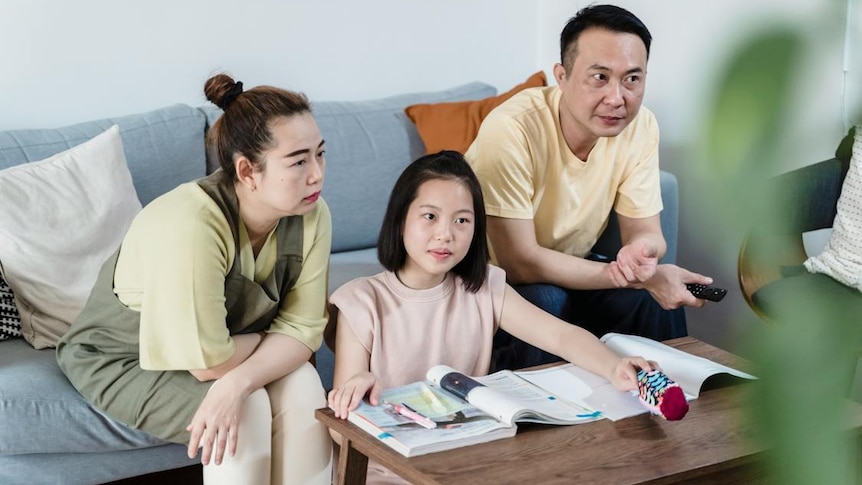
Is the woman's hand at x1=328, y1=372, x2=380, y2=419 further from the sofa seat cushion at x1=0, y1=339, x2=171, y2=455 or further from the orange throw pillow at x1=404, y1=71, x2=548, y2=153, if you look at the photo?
the orange throw pillow at x1=404, y1=71, x2=548, y2=153

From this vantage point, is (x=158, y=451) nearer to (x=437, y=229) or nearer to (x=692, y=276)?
(x=437, y=229)

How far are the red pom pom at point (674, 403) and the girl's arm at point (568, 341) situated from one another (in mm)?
110

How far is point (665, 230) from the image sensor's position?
9.00 feet

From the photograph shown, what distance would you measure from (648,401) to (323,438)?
56 centimetres

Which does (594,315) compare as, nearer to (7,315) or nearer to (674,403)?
(674,403)

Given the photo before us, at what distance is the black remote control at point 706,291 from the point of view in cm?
189

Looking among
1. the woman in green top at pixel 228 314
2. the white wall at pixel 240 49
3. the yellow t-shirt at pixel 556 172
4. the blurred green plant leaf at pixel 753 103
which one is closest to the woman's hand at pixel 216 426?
the woman in green top at pixel 228 314

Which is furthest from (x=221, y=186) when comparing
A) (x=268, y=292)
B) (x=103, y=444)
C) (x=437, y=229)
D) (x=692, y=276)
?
(x=692, y=276)

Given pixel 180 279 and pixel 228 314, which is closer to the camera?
pixel 180 279

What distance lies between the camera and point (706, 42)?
0.25 meters

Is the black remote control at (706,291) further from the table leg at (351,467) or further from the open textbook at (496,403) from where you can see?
the table leg at (351,467)

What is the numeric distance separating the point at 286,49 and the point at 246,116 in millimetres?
1336

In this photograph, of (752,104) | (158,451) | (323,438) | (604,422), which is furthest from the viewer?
(158,451)

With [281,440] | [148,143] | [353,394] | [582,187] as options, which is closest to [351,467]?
[353,394]
